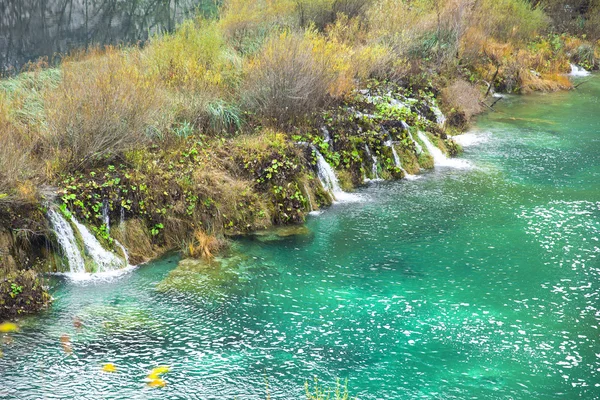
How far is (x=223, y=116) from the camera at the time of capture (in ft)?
51.5

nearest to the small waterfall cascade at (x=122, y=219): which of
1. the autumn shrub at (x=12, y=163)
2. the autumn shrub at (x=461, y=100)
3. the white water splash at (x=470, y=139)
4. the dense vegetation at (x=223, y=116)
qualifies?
the dense vegetation at (x=223, y=116)

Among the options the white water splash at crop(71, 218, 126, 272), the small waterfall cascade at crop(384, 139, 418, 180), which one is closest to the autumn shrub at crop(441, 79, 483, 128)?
the small waterfall cascade at crop(384, 139, 418, 180)

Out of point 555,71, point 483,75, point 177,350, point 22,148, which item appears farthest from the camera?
point 555,71

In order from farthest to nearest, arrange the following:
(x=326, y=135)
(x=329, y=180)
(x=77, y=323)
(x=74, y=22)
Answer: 1. (x=74, y=22)
2. (x=326, y=135)
3. (x=329, y=180)
4. (x=77, y=323)

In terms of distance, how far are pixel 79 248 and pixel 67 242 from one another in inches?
8.6

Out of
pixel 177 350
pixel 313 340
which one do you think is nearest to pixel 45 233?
pixel 177 350

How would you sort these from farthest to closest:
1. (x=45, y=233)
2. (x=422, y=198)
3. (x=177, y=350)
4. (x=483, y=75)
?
(x=483, y=75)
(x=422, y=198)
(x=45, y=233)
(x=177, y=350)

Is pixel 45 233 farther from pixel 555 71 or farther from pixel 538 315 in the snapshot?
pixel 555 71

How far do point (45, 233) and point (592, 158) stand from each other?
45.7 ft

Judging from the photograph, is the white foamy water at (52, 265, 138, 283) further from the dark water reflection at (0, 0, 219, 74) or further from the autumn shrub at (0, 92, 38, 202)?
the dark water reflection at (0, 0, 219, 74)

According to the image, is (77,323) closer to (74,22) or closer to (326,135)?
(326,135)

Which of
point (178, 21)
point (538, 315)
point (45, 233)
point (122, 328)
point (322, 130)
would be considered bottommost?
point (538, 315)

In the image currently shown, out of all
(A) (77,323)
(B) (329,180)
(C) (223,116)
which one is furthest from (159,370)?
(C) (223,116)

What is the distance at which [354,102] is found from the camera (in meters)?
18.0
